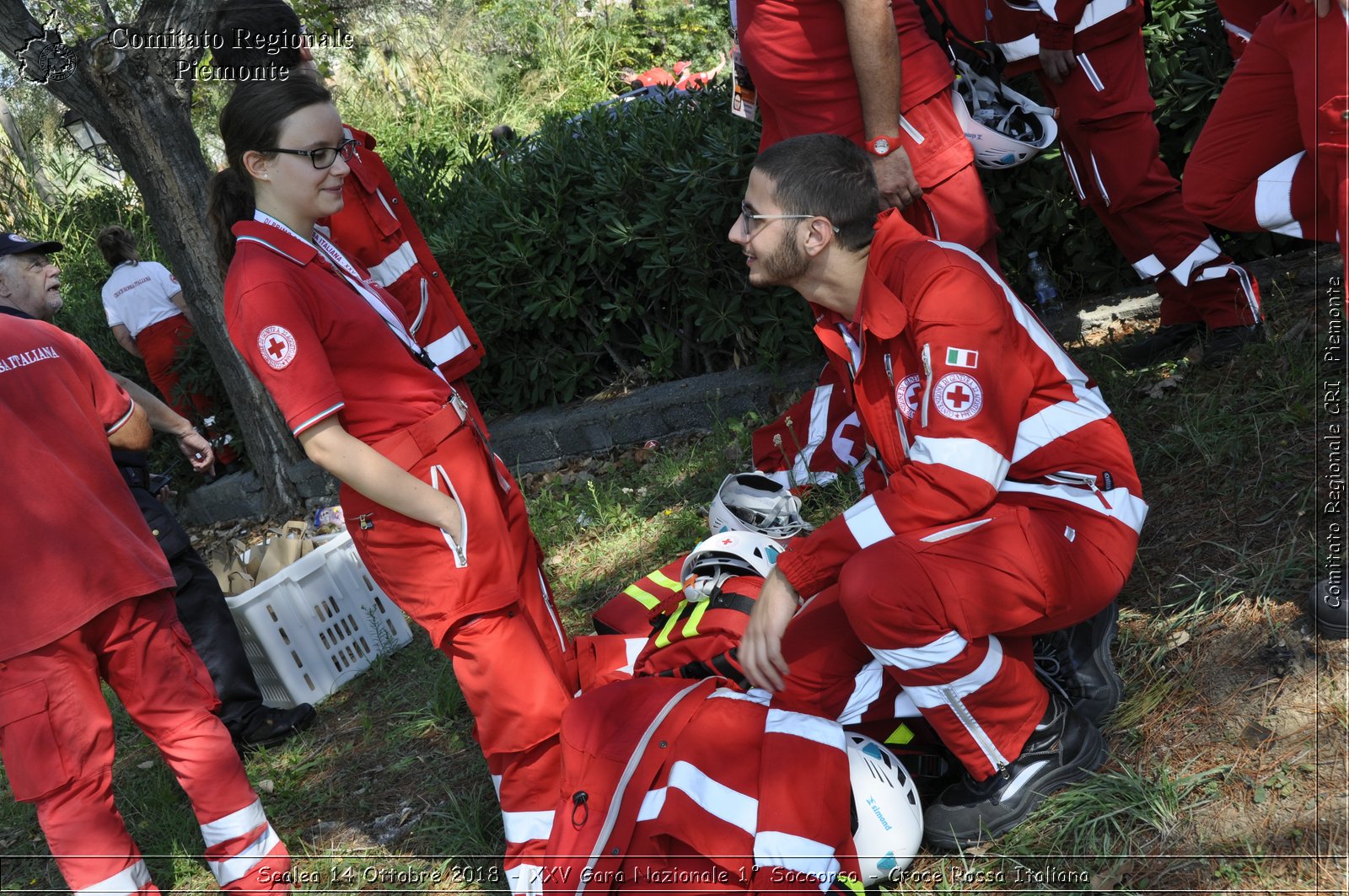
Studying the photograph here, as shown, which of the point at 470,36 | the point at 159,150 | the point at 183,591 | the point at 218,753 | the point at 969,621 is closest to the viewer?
the point at 969,621

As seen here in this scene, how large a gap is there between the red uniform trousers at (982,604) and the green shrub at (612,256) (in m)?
2.76

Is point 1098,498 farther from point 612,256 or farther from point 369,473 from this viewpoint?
point 612,256

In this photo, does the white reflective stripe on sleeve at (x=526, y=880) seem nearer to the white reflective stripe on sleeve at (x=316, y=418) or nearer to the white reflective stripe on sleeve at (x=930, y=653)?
the white reflective stripe on sleeve at (x=930, y=653)

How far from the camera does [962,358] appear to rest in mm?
2547

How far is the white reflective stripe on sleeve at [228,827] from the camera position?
3.34 m

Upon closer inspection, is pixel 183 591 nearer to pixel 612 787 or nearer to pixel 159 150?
pixel 612 787

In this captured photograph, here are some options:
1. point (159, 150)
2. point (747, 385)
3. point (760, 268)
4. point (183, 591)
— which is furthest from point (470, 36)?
point (760, 268)

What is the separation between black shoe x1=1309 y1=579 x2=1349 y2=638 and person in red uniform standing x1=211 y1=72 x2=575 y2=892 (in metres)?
1.95

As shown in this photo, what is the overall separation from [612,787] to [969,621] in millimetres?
937

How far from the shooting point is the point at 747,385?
18.1 ft

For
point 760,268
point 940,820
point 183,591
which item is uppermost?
point 760,268

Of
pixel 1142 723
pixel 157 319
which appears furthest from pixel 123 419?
pixel 157 319

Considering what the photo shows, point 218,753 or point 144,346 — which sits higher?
point 144,346

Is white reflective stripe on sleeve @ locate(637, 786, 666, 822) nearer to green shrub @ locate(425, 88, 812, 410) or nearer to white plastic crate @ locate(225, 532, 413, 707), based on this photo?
white plastic crate @ locate(225, 532, 413, 707)
